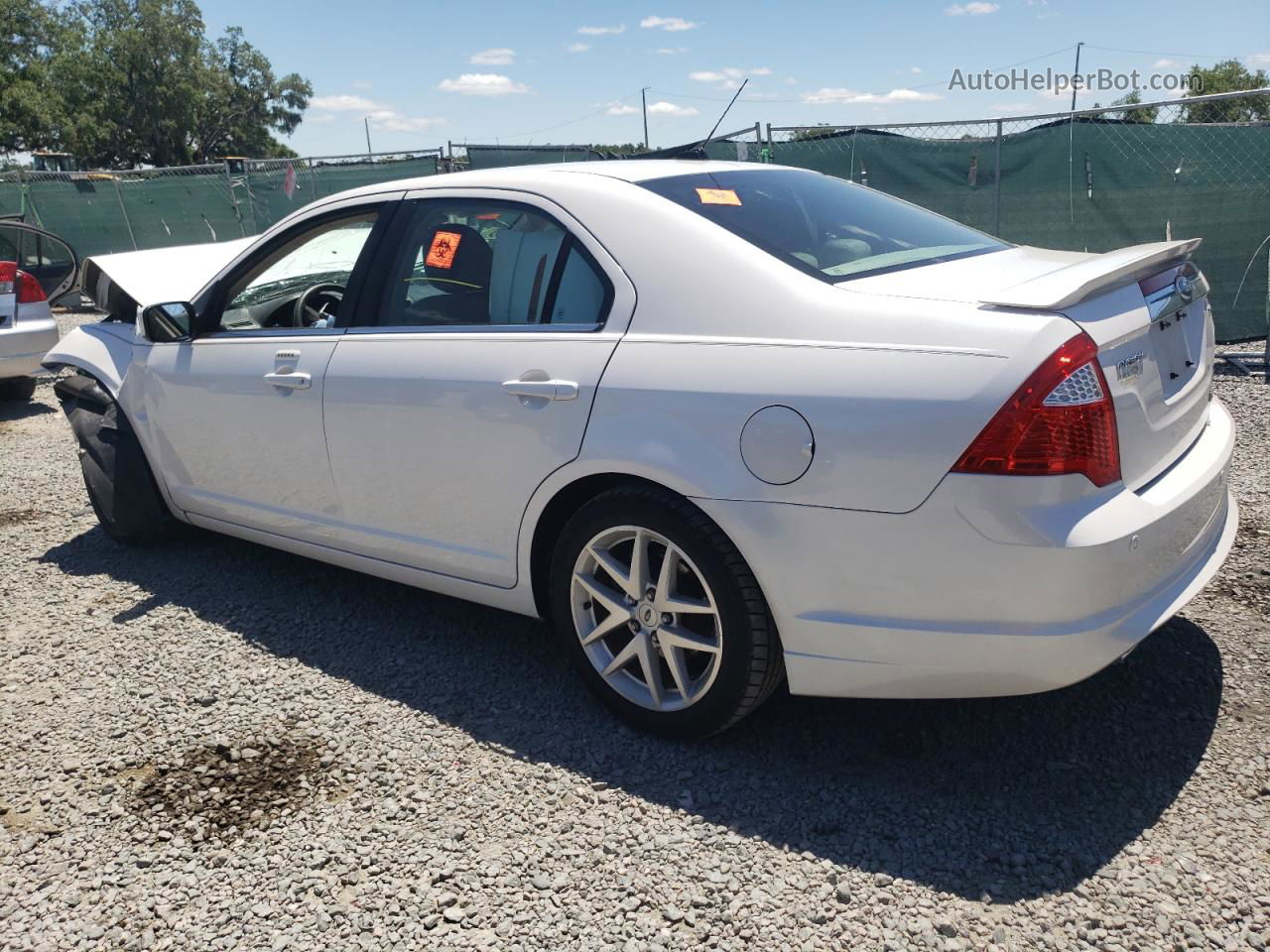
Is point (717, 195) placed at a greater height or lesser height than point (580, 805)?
greater

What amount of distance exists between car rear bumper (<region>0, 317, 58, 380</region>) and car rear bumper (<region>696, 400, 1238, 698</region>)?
7.75 meters

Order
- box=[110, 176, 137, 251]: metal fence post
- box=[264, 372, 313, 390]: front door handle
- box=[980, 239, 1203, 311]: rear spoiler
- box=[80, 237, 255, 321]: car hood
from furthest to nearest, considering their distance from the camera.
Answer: box=[110, 176, 137, 251]: metal fence post < box=[80, 237, 255, 321]: car hood < box=[264, 372, 313, 390]: front door handle < box=[980, 239, 1203, 311]: rear spoiler

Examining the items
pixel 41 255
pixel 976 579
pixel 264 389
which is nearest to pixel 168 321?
pixel 264 389

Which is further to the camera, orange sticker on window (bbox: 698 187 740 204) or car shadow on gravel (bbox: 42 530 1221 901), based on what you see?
orange sticker on window (bbox: 698 187 740 204)

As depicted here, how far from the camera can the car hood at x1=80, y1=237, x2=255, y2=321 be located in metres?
4.79

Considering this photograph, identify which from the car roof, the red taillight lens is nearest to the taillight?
the car roof

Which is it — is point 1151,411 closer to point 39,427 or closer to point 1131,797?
point 1131,797

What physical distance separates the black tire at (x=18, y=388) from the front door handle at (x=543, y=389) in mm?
7918

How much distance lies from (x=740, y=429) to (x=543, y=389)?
2.21 ft

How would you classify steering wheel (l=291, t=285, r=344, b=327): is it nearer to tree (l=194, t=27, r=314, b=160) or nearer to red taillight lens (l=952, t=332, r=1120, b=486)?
red taillight lens (l=952, t=332, r=1120, b=486)

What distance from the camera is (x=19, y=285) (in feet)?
27.7

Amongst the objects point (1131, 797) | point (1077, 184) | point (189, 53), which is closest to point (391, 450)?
point (1131, 797)

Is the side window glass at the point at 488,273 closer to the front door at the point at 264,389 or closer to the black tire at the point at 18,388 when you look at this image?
the front door at the point at 264,389

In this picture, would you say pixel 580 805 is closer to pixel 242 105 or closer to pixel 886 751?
pixel 886 751
